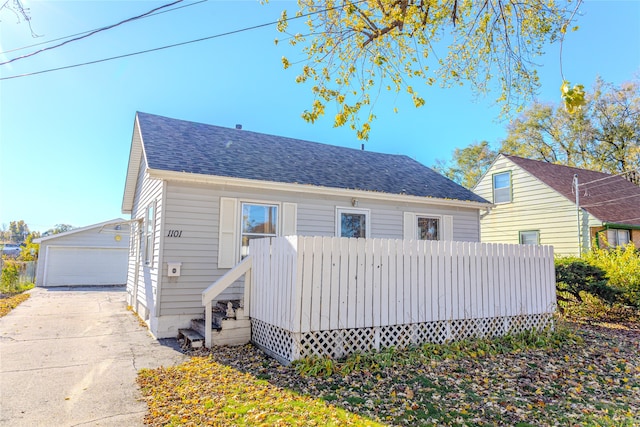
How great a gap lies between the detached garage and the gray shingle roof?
34.5ft

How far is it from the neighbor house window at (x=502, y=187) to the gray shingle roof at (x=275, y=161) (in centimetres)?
465

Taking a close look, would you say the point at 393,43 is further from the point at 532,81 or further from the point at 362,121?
the point at 532,81

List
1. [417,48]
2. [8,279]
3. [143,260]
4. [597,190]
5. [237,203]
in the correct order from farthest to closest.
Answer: [8,279]
[597,190]
[143,260]
[237,203]
[417,48]

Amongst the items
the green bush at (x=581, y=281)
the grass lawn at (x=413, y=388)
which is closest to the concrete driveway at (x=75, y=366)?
the grass lawn at (x=413, y=388)

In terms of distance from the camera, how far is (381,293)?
18.6 ft

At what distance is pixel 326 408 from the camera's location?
3682 mm

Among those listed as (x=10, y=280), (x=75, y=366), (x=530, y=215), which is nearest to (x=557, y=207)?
(x=530, y=215)

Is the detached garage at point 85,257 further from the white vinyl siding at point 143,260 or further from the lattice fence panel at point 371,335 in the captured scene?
the lattice fence panel at point 371,335

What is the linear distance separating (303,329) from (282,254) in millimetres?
1134

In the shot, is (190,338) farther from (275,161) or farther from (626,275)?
(626,275)

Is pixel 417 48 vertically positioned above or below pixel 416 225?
above

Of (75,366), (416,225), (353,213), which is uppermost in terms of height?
(353,213)

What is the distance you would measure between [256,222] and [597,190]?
14155mm

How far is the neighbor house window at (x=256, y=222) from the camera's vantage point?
7.80 meters
